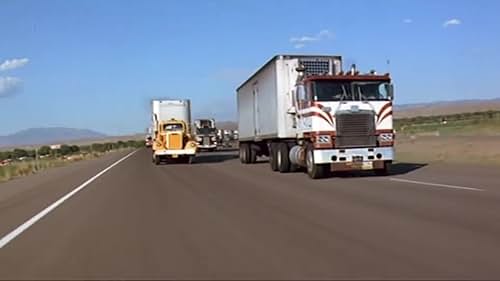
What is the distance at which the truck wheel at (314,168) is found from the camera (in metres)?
25.6

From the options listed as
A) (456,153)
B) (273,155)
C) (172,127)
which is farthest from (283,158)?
(172,127)

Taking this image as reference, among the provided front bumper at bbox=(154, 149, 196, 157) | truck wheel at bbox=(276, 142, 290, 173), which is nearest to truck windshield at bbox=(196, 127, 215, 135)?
front bumper at bbox=(154, 149, 196, 157)

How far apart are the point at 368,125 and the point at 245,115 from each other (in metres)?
15.6

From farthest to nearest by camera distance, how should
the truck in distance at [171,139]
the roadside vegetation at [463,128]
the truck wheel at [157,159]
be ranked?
the roadside vegetation at [463,128] → the truck wheel at [157,159] → the truck in distance at [171,139]

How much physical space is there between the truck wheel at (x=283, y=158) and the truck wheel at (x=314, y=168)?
3.83m

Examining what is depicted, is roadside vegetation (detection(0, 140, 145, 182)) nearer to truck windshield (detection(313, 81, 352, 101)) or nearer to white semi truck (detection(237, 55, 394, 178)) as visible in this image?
white semi truck (detection(237, 55, 394, 178))

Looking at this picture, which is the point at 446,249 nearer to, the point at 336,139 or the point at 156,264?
the point at 156,264

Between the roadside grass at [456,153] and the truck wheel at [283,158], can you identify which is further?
the roadside grass at [456,153]

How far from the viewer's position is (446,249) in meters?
10.2

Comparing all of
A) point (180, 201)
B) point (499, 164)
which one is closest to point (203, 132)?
point (499, 164)

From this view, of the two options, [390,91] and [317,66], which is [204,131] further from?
[390,91]

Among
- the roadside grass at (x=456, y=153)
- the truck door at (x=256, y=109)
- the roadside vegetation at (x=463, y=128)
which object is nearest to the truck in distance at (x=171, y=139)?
the truck door at (x=256, y=109)

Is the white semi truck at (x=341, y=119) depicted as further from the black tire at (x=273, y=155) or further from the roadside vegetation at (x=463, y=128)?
the roadside vegetation at (x=463, y=128)

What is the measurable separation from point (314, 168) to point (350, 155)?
49.9 inches
